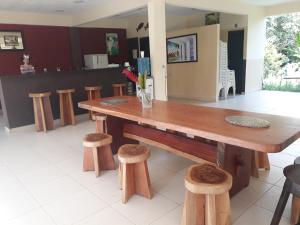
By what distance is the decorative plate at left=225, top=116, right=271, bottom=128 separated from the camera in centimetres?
174

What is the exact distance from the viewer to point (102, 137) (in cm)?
278

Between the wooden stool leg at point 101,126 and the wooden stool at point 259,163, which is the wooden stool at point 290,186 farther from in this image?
the wooden stool leg at point 101,126

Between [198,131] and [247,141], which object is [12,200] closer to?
[198,131]

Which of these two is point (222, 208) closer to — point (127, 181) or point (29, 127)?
point (127, 181)

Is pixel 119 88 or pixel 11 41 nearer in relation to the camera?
pixel 119 88

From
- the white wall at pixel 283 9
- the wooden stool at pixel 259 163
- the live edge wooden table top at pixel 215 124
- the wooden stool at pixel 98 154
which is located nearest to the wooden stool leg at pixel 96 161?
the wooden stool at pixel 98 154

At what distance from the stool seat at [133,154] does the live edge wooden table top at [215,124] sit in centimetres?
31

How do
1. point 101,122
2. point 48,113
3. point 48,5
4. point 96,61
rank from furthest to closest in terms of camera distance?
point 96,61, point 48,5, point 48,113, point 101,122

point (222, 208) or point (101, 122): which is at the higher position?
point (101, 122)

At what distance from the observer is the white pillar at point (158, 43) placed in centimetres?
470

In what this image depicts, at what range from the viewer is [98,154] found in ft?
9.31

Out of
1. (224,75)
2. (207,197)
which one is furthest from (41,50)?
(207,197)

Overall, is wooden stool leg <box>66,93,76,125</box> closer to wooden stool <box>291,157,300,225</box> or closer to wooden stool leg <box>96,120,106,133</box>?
wooden stool leg <box>96,120,106,133</box>

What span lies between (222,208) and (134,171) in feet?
3.06
